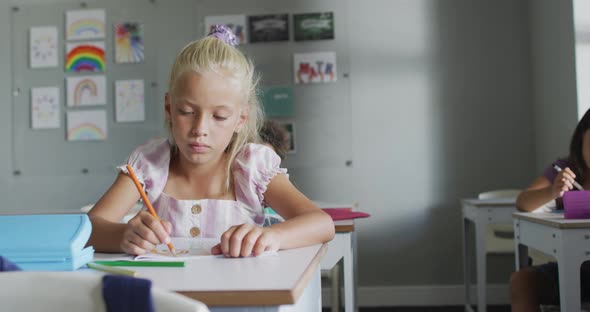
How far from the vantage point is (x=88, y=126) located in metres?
4.03

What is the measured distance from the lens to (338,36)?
3.94 m

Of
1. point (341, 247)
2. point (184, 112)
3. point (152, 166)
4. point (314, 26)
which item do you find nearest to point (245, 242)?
point (184, 112)

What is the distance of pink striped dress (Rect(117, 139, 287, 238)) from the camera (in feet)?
4.48

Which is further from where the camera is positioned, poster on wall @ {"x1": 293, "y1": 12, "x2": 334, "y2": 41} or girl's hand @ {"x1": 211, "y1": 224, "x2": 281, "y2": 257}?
poster on wall @ {"x1": 293, "y1": 12, "x2": 334, "y2": 41}

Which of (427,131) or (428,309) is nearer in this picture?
(428,309)

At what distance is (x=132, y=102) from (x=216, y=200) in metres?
2.80

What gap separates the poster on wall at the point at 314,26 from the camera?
393 centimetres

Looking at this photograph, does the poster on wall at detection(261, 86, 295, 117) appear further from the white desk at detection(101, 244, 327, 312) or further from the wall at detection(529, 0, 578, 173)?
the white desk at detection(101, 244, 327, 312)

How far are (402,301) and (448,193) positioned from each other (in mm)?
731

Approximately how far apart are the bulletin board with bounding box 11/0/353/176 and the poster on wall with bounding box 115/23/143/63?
0.03 meters

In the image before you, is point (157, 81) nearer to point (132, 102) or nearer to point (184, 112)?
point (132, 102)

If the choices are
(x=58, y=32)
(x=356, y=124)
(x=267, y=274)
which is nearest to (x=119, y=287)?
(x=267, y=274)

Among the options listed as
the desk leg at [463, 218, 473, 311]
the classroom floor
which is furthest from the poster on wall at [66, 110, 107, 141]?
the desk leg at [463, 218, 473, 311]

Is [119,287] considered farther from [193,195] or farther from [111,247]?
[193,195]
